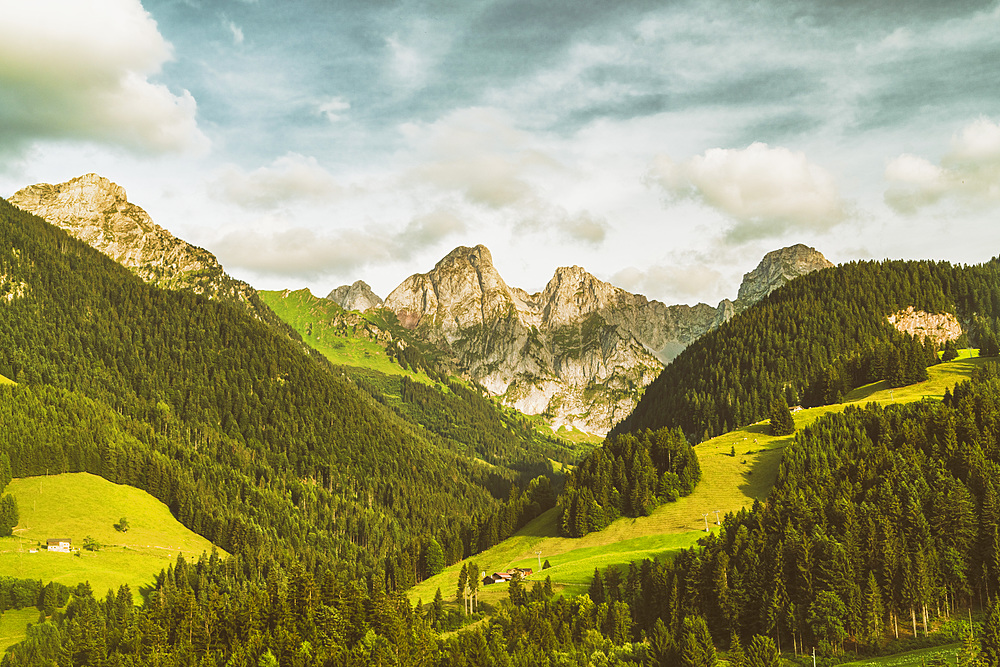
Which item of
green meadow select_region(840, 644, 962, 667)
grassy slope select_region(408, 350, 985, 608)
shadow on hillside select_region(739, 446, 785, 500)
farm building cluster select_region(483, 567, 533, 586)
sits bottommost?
green meadow select_region(840, 644, 962, 667)

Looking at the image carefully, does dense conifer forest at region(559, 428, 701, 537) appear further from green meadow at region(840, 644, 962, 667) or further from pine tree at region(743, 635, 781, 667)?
pine tree at region(743, 635, 781, 667)

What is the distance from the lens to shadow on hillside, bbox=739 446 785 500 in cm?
17300

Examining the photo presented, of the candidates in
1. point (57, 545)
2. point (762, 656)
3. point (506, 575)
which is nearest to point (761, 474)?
point (506, 575)

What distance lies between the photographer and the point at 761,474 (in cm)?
18075

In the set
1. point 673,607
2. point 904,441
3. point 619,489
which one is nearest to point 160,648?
point 673,607

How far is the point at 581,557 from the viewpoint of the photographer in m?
165

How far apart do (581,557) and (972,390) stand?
10351 centimetres

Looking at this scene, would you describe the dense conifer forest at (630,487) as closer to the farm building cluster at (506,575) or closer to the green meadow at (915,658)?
the farm building cluster at (506,575)

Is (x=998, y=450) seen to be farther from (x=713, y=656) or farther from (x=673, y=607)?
(x=713, y=656)

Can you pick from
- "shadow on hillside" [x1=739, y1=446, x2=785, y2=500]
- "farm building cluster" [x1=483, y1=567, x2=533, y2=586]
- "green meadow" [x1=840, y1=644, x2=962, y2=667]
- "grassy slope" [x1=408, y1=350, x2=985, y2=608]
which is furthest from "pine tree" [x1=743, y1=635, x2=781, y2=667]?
"shadow on hillside" [x1=739, y1=446, x2=785, y2=500]

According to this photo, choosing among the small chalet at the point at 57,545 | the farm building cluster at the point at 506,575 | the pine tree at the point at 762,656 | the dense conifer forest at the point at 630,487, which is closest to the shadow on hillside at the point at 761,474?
the dense conifer forest at the point at 630,487

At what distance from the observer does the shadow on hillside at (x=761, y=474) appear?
6811 inches

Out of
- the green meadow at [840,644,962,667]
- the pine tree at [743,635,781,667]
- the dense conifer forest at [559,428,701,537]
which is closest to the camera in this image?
the green meadow at [840,644,962,667]

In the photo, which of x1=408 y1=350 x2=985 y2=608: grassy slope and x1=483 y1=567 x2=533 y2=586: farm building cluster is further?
x1=483 y1=567 x2=533 y2=586: farm building cluster
